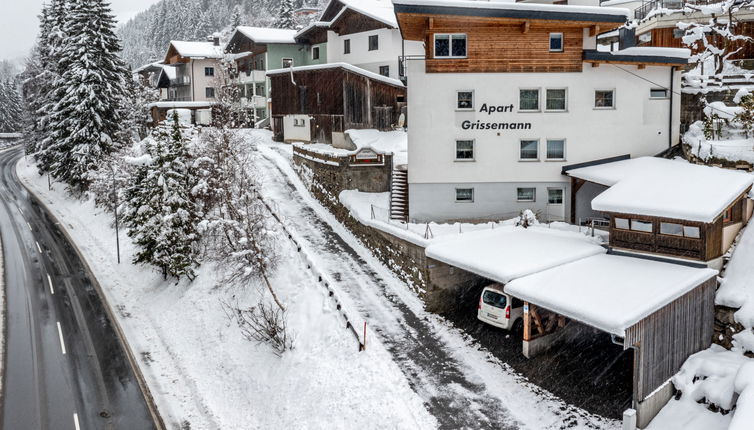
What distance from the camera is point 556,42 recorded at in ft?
101

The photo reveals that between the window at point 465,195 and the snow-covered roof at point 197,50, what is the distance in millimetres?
54700

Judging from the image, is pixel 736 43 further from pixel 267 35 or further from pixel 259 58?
pixel 259 58

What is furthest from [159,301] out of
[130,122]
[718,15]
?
[718,15]

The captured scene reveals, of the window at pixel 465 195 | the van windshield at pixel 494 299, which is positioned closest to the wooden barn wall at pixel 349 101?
the window at pixel 465 195

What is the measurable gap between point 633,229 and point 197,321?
67.6 feet

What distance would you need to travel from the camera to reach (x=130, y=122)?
61.2 m

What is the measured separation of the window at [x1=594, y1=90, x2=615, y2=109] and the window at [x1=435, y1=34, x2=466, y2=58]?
7348 millimetres

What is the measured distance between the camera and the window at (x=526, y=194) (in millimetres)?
32000

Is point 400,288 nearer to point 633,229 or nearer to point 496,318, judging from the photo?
point 496,318

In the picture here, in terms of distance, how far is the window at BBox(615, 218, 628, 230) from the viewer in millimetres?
24172

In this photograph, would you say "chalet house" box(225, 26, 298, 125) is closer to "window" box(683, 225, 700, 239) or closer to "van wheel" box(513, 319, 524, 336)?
"van wheel" box(513, 319, 524, 336)

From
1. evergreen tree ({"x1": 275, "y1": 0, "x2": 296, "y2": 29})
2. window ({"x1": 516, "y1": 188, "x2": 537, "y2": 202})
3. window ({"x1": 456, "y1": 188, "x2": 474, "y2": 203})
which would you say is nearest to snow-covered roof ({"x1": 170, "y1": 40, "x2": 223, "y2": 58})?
evergreen tree ({"x1": 275, "y1": 0, "x2": 296, "y2": 29})

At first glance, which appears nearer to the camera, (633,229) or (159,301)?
(633,229)

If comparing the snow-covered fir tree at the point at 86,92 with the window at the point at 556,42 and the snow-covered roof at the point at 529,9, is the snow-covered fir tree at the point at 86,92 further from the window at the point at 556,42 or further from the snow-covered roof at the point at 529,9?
the window at the point at 556,42
